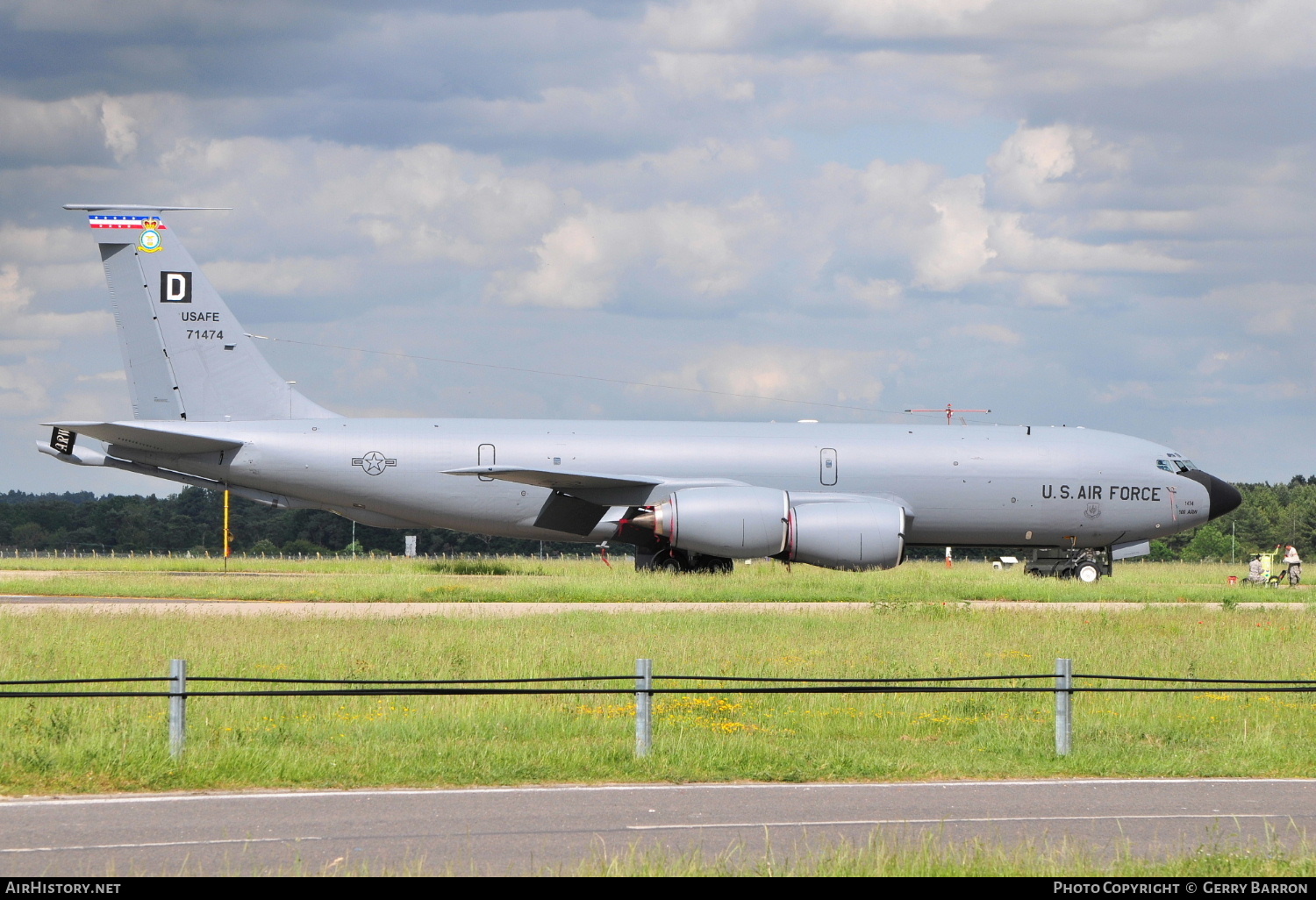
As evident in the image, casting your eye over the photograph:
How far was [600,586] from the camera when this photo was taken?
33375 mm

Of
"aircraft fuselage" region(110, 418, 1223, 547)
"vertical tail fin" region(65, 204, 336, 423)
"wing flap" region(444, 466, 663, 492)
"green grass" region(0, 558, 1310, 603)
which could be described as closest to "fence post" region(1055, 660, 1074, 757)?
"green grass" region(0, 558, 1310, 603)

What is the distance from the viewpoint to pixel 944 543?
41.4 meters

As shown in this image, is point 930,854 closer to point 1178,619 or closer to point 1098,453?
point 1178,619

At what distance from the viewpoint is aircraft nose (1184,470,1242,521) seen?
4191cm

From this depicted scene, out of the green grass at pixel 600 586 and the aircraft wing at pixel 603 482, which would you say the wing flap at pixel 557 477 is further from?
the green grass at pixel 600 586

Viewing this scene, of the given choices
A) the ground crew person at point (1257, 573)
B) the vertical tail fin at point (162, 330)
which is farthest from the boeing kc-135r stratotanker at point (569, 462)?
the ground crew person at point (1257, 573)

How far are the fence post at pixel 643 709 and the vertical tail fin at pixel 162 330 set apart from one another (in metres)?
29.5

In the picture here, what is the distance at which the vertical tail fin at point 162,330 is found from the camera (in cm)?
4088

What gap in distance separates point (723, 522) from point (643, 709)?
74.2ft

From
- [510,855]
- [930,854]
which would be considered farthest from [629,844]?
[930,854]

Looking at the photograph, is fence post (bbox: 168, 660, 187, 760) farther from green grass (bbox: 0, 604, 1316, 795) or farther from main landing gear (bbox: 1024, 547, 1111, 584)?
main landing gear (bbox: 1024, 547, 1111, 584)

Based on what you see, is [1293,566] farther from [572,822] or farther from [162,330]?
[572,822]

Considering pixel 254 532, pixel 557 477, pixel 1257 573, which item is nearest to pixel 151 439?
pixel 557 477

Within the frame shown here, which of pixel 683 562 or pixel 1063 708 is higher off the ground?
pixel 683 562
